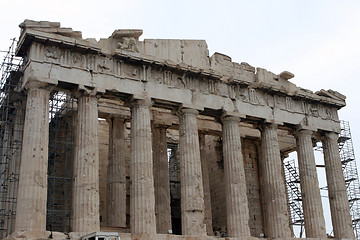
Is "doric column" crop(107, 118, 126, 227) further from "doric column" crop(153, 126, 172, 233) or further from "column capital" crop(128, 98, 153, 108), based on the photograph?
"column capital" crop(128, 98, 153, 108)

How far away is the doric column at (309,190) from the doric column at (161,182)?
7008 millimetres

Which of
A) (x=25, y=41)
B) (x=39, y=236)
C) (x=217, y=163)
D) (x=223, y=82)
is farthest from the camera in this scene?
(x=217, y=163)

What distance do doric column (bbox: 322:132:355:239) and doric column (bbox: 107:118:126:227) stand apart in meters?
11.3

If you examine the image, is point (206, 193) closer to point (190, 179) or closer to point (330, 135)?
point (190, 179)

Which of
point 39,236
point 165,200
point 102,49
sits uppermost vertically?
point 102,49

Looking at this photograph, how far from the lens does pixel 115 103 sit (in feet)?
83.6

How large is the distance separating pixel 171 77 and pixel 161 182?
17.9 feet

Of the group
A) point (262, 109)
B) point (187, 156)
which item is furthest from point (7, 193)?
point (262, 109)

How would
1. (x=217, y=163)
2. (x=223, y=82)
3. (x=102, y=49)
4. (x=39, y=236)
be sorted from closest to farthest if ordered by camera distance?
(x=39, y=236) → (x=102, y=49) → (x=223, y=82) → (x=217, y=163)

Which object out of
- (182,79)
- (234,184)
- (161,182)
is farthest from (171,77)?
(234,184)

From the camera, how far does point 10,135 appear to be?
74.1 ft

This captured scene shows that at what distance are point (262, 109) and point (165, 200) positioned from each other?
6751 mm

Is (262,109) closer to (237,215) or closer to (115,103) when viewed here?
(237,215)

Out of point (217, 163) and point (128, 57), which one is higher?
point (128, 57)
